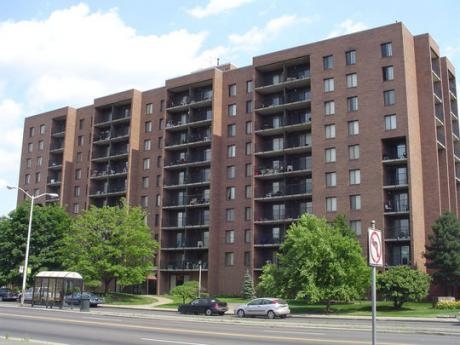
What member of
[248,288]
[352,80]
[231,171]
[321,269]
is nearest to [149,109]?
[231,171]

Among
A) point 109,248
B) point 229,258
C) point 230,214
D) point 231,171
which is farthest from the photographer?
point 231,171

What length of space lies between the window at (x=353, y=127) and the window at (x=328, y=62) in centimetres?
719

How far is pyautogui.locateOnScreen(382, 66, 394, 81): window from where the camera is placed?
192ft

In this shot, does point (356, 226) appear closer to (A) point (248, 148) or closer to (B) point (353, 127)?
(B) point (353, 127)

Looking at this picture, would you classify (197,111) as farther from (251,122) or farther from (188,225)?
(188,225)

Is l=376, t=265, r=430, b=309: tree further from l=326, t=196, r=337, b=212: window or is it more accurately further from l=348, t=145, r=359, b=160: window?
l=348, t=145, r=359, b=160: window

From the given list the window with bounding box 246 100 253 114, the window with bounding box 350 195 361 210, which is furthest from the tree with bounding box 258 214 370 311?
the window with bounding box 246 100 253 114

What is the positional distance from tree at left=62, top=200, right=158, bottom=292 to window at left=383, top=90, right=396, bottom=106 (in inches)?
1150

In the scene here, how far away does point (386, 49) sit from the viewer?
59.3 m

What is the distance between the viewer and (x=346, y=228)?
174 feet

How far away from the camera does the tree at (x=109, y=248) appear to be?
57812mm

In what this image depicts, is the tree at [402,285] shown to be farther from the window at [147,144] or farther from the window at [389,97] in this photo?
the window at [147,144]

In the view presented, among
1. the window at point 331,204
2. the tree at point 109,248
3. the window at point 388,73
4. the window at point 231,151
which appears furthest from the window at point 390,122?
the tree at point 109,248

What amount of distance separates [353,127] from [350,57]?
8010 millimetres
